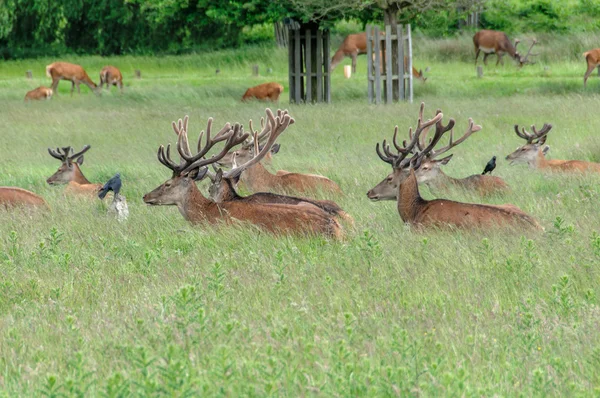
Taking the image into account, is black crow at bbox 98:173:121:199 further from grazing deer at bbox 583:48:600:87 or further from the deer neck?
grazing deer at bbox 583:48:600:87

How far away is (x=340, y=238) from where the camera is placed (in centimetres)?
714

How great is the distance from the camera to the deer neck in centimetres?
832

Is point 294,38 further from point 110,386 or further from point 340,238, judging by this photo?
point 110,386

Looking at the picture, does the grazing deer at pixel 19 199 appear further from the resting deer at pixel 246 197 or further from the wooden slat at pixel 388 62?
the wooden slat at pixel 388 62

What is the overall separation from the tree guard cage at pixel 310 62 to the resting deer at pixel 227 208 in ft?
46.3

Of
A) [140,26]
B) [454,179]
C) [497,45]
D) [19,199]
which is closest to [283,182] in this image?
[454,179]

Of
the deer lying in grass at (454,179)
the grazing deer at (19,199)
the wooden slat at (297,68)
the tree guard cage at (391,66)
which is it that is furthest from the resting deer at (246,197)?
the wooden slat at (297,68)

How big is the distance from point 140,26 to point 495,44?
16.3 metres

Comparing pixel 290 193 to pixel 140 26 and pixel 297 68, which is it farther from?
pixel 140 26

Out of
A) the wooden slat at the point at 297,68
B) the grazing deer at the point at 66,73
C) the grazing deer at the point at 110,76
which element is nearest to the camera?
the wooden slat at the point at 297,68

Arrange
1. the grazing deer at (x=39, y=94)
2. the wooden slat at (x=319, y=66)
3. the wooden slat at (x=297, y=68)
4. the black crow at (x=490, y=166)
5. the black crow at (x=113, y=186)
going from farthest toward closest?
the grazing deer at (x=39, y=94) → the wooden slat at (x=297, y=68) → the wooden slat at (x=319, y=66) → the black crow at (x=490, y=166) → the black crow at (x=113, y=186)

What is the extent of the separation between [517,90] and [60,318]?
19722 mm

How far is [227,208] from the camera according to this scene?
26.0 ft

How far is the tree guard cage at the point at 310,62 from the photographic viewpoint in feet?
76.6
